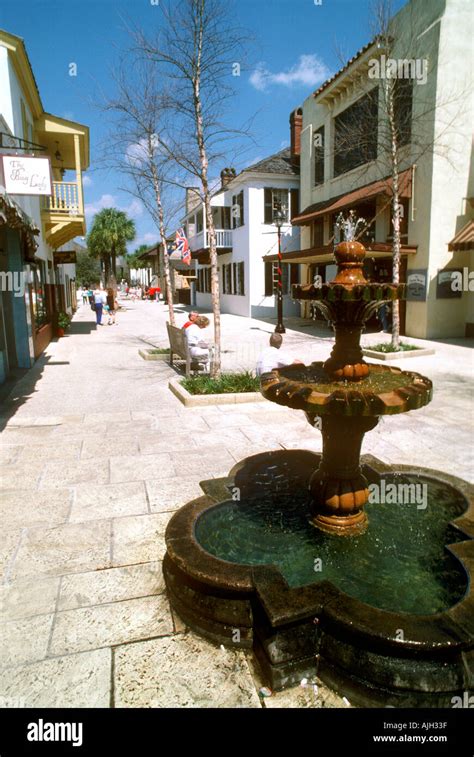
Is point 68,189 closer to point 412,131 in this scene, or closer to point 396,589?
point 412,131

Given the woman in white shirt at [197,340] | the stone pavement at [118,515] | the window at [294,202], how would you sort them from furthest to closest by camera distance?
the window at [294,202]
the woman in white shirt at [197,340]
the stone pavement at [118,515]

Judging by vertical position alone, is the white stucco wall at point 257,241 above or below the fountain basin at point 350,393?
above

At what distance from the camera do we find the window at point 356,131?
17.0m

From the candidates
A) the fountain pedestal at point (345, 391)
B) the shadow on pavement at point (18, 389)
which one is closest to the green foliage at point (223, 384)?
the shadow on pavement at point (18, 389)

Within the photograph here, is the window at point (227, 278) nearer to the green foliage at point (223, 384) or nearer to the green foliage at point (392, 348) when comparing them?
the green foliage at point (392, 348)

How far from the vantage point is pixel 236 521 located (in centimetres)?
402

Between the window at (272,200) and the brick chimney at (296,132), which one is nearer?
the brick chimney at (296,132)

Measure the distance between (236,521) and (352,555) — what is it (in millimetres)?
1003

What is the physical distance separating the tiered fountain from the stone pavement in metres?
0.21

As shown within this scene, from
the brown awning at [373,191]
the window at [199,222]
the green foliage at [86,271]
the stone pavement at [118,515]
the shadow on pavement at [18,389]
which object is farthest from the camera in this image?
the green foliage at [86,271]

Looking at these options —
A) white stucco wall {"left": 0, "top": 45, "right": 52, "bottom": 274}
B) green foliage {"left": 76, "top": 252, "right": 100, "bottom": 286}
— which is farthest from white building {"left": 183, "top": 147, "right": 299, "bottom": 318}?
green foliage {"left": 76, "top": 252, "right": 100, "bottom": 286}

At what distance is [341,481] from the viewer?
3660 millimetres

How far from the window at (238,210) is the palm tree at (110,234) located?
26.3m
